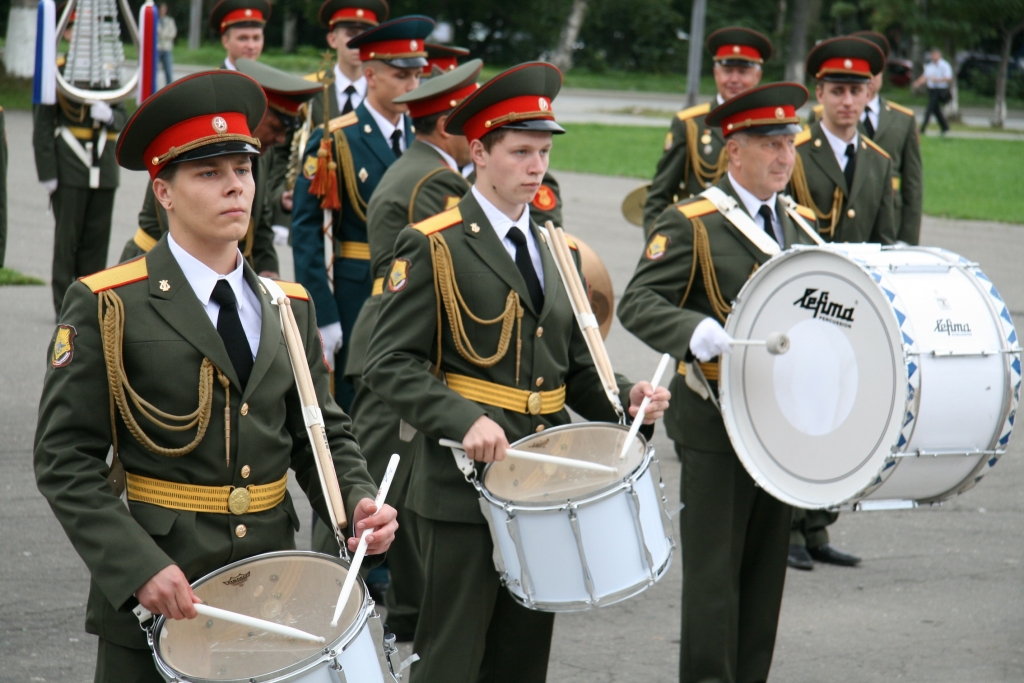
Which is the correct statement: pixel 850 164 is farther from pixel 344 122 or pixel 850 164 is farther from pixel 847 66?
pixel 344 122

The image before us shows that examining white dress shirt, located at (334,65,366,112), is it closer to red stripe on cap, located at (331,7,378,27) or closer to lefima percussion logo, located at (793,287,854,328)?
red stripe on cap, located at (331,7,378,27)

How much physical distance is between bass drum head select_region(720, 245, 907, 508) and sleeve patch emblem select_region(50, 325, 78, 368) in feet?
7.21

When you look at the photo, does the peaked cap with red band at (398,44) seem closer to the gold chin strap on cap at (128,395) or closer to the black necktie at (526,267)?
the black necktie at (526,267)

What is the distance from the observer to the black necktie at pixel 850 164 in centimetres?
627

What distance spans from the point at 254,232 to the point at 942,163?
1871 cm

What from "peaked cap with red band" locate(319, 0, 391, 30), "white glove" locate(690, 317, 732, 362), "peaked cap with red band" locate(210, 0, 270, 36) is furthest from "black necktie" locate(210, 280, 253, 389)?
"peaked cap with red band" locate(210, 0, 270, 36)

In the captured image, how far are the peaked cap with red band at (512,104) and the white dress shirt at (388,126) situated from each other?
2125 mm

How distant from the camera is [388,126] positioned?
18.7ft

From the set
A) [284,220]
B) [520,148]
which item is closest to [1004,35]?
[284,220]

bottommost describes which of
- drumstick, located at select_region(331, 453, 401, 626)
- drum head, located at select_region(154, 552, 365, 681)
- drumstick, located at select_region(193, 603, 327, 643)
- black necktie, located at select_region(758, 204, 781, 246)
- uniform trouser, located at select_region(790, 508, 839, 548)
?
uniform trouser, located at select_region(790, 508, 839, 548)

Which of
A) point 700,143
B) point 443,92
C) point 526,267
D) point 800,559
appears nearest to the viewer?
point 526,267

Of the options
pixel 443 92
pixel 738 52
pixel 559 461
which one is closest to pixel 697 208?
A: pixel 443 92

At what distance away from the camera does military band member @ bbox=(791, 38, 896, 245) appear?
6.18 m

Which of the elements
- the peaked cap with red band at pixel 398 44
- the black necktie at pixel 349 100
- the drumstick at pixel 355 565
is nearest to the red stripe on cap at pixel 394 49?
the peaked cap with red band at pixel 398 44
